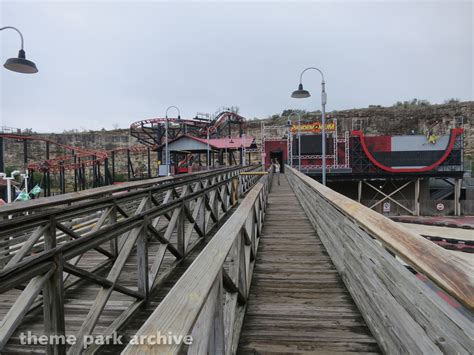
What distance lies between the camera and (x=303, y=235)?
19.7ft

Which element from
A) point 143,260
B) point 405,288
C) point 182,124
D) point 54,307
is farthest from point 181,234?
point 182,124

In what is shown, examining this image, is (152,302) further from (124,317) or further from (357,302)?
(357,302)

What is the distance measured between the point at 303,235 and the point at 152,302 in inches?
138

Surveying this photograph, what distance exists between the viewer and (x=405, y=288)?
174cm

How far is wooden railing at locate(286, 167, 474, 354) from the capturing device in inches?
46.9

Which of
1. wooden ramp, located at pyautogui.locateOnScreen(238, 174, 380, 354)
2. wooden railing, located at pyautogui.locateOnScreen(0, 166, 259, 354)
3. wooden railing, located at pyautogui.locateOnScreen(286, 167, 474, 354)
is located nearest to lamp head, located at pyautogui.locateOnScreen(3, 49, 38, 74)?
wooden railing, located at pyautogui.locateOnScreen(0, 166, 259, 354)

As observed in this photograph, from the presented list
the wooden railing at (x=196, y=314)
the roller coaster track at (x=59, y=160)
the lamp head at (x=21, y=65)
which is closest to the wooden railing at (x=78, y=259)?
the wooden railing at (x=196, y=314)

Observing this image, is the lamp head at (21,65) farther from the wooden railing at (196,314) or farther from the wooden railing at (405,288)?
the wooden railing at (405,288)

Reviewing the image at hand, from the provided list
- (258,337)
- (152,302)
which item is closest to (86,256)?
(152,302)

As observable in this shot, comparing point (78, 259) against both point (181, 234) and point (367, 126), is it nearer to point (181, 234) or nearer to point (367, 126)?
point (181, 234)

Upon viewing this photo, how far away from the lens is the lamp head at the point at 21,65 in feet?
24.3

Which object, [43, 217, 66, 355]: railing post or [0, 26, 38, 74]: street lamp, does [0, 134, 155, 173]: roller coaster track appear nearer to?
[0, 26, 38, 74]: street lamp

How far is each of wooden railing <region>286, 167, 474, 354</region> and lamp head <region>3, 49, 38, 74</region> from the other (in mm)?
8347

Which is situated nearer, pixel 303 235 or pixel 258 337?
pixel 258 337
